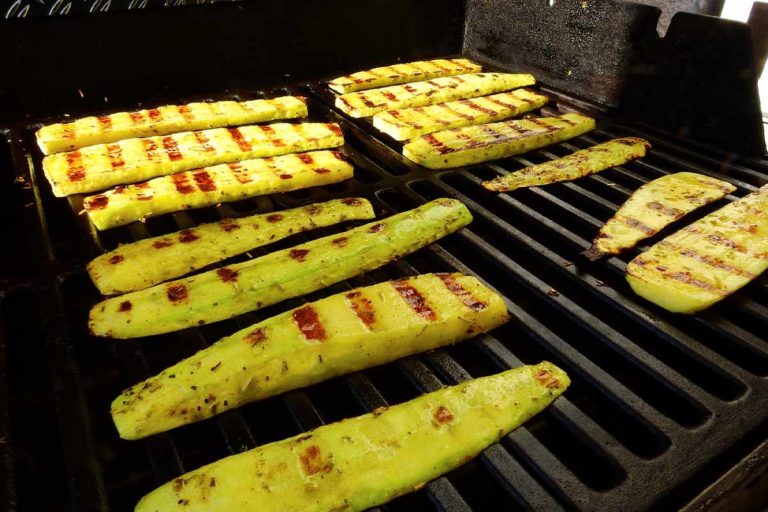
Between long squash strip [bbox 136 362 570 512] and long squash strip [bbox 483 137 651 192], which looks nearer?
long squash strip [bbox 136 362 570 512]

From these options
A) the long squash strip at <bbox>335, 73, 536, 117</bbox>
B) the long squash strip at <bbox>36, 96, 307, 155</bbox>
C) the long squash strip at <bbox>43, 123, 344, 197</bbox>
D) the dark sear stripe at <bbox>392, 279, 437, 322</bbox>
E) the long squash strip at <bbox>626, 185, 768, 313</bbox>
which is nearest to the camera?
the dark sear stripe at <bbox>392, 279, 437, 322</bbox>

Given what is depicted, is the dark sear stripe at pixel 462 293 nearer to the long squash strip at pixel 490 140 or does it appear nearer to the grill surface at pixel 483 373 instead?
the grill surface at pixel 483 373

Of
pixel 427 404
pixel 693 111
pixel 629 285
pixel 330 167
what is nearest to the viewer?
pixel 427 404

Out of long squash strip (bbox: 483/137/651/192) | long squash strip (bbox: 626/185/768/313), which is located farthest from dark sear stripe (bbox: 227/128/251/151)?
long squash strip (bbox: 626/185/768/313)

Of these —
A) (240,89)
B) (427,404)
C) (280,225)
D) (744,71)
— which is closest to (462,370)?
(427,404)

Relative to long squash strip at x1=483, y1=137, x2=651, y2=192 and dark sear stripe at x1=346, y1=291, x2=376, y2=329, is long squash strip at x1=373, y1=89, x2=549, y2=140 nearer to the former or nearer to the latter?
long squash strip at x1=483, y1=137, x2=651, y2=192

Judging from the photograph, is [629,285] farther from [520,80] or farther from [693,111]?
[520,80]

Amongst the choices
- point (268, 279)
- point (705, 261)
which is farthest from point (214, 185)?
point (705, 261)

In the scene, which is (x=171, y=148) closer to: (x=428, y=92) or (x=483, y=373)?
(x=428, y=92)
